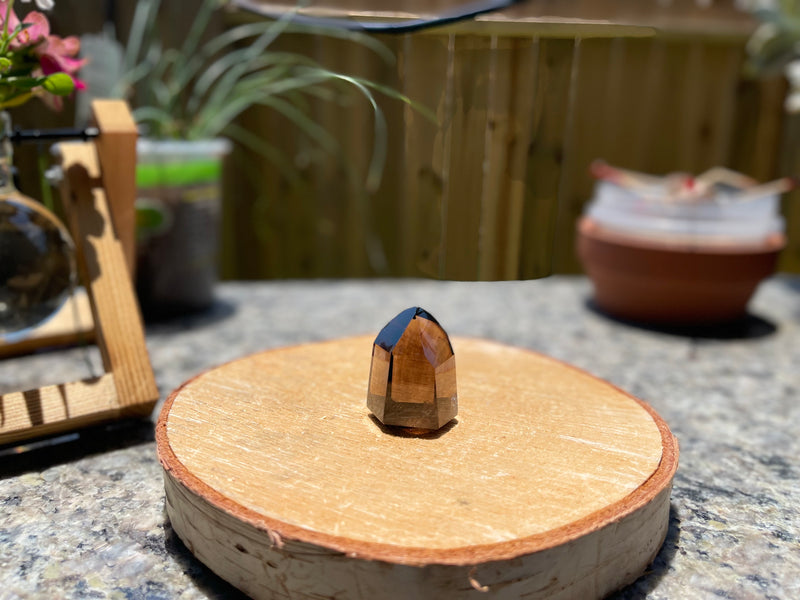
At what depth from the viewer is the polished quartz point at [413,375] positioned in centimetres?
54

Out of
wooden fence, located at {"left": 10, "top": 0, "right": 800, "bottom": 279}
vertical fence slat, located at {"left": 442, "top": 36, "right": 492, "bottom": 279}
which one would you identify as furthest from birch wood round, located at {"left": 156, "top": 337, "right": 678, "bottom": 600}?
wooden fence, located at {"left": 10, "top": 0, "right": 800, "bottom": 279}

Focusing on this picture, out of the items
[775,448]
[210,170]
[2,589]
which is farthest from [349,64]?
[2,589]

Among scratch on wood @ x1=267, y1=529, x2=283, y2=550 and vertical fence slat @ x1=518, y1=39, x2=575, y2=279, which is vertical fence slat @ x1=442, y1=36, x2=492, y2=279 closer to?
vertical fence slat @ x1=518, y1=39, x2=575, y2=279

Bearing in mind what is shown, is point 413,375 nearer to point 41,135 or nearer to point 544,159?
point 544,159

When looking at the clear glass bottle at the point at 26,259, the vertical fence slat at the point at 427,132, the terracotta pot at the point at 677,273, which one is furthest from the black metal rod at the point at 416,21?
the terracotta pot at the point at 677,273

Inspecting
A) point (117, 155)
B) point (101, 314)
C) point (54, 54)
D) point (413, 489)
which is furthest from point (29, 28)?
point (413, 489)

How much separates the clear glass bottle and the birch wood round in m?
0.20

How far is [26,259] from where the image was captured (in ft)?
2.15

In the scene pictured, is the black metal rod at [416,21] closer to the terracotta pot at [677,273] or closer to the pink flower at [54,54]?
the pink flower at [54,54]

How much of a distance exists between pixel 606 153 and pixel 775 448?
54.0 inches

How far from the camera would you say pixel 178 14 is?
1.42 metres

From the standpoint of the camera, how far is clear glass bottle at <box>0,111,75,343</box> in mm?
645

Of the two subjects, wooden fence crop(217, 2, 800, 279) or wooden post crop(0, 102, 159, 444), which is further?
wooden fence crop(217, 2, 800, 279)

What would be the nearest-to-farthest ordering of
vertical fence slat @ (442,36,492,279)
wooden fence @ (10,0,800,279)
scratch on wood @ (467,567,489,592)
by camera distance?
scratch on wood @ (467,567,489,592) → vertical fence slat @ (442,36,492,279) → wooden fence @ (10,0,800,279)
